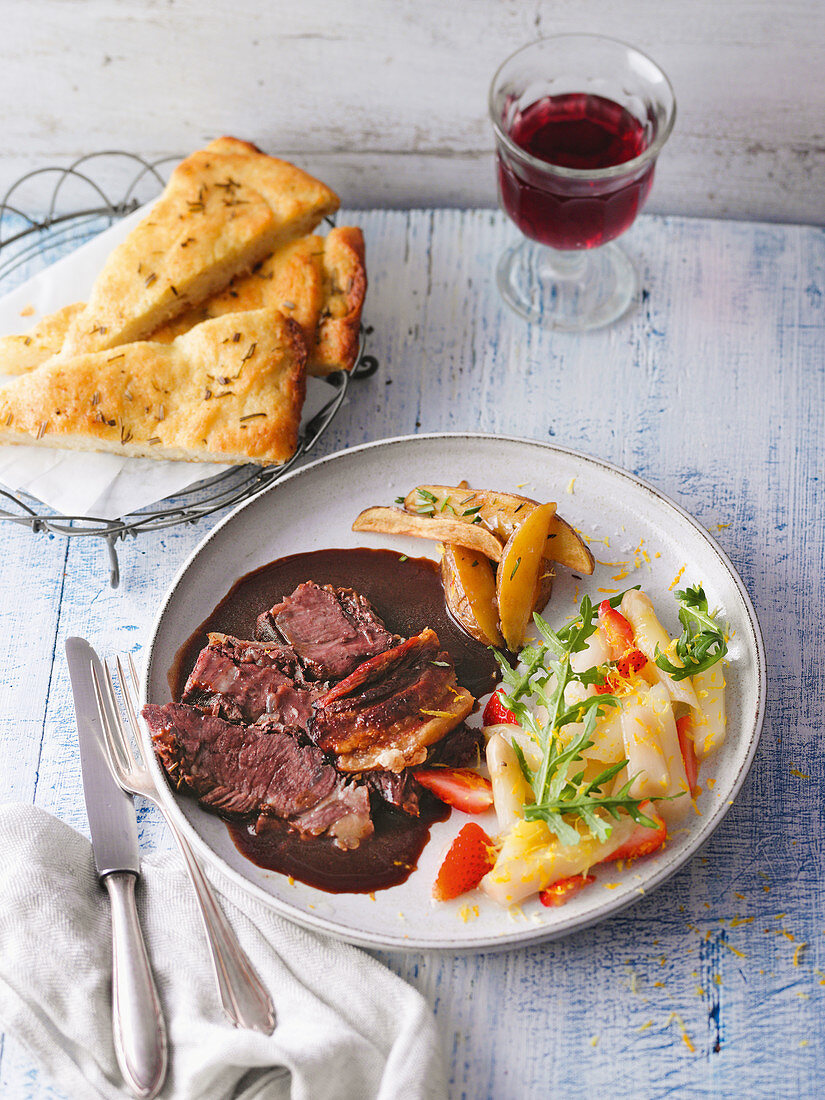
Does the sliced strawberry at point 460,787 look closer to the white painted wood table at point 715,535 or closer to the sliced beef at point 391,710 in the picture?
the sliced beef at point 391,710

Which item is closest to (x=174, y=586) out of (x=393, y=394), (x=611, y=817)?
(x=393, y=394)

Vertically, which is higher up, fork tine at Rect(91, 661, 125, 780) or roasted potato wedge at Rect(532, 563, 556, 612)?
roasted potato wedge at Rect(532, 563, 556, 612)

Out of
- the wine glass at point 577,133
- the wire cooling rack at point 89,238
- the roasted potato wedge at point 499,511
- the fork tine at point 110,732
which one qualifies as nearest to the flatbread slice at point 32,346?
the wire cooling rack at point 89,238

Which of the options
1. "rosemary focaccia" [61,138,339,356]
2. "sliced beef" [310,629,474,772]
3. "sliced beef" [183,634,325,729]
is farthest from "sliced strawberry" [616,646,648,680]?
"rosemary focaccia" [61,138,339,356]

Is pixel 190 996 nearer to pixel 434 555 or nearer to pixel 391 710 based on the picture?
pixel 391 710

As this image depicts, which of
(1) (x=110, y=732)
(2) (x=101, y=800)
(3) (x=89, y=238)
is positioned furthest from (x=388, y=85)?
(2) (x=101, y=800)

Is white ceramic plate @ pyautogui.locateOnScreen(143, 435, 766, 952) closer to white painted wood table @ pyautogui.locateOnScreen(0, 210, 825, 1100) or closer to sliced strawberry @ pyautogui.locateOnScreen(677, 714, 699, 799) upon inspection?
sliced strawberry @ pyautogui.locateOnScreen(677, 714, 699, 799)

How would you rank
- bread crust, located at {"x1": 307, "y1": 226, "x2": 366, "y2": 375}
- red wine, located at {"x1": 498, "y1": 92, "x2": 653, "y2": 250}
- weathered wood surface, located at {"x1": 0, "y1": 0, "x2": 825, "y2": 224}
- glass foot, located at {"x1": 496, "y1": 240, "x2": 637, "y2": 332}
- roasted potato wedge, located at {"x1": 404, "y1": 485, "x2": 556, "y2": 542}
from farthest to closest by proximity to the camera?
glass foot, located at {"x1": 496, "y1": 240, "x2": 637, "y2": 332}, weathered wood surface, located at {"x1": 0, "y1": 0, "x2": 825, "y2": 224}, bread crust, located at {"x1": 307, "y1": 226, "x2": 366, "y2": 375}, red wine, located at {"x1": 498, "y1": 92, "x2": 653, "y2": 250}, roasted potato wedge, located at {"x1": 404, "y1": 485, "x2": 556, "y2": 542}
